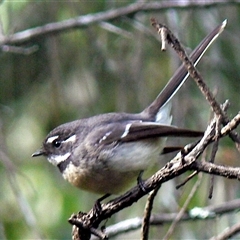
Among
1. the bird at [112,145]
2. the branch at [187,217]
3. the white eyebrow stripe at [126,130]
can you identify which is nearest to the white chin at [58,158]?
the bird at [112,145]

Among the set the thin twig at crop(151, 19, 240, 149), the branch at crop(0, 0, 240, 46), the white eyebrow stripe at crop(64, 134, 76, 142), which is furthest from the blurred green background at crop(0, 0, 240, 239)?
the thin twig at crop(151, 19, 240, 149)

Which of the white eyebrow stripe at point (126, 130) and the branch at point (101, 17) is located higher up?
the branch at point (101, 17)

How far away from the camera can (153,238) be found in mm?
4781

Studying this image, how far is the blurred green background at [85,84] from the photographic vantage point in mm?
5016

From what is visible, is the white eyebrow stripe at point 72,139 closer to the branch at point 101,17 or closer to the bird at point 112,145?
the bird at point 112,145

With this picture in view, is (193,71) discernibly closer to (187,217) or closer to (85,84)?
(187,217)

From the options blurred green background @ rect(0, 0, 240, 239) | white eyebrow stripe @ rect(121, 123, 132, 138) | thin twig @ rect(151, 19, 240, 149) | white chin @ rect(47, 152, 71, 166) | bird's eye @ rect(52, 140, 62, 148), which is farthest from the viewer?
blurred green background @ rect(0, 0, 240, 239)

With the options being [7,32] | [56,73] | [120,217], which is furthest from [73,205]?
[7,32]

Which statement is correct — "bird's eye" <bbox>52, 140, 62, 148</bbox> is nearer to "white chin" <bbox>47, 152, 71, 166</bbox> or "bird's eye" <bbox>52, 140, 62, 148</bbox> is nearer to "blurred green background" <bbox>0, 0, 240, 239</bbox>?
"white chin" <bbox>47, 152, 71, 166</bbox>

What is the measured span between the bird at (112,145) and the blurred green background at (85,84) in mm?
704

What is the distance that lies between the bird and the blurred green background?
704 millimetres

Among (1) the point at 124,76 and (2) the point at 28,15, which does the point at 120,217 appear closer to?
(1) the point at 124,76

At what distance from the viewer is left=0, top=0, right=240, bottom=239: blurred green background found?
502 cm

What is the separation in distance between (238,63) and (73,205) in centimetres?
173
